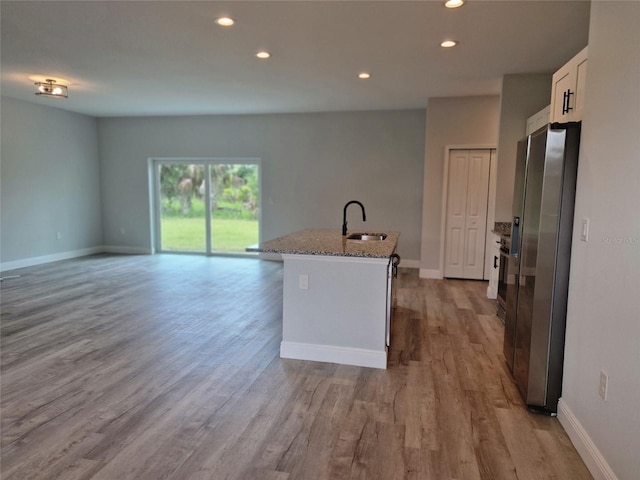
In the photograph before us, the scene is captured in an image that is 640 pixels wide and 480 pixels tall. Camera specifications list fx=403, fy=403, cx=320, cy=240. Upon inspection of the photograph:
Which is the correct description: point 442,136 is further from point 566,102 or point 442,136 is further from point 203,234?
point 203,234

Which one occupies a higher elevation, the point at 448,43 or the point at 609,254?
the point at 448,43

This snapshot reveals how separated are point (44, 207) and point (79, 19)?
4.74 m

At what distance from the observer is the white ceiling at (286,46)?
3.00 meters

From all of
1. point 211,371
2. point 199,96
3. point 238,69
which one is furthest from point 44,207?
point 211,371

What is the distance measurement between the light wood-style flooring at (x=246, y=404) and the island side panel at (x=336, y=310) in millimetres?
141

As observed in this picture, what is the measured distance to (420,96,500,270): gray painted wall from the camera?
568 centimetres

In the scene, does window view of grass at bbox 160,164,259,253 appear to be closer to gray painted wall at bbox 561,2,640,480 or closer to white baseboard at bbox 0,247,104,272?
white baseboard at bbox 0,247,104,272

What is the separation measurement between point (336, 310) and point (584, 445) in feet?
5.40

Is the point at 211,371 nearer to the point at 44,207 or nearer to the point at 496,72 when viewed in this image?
the point at 496,72

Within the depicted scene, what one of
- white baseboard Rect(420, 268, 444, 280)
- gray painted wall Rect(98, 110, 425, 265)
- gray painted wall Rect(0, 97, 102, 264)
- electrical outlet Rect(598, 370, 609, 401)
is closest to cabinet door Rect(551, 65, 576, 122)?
electrical outlet Rect(598, 370, 609, 401)

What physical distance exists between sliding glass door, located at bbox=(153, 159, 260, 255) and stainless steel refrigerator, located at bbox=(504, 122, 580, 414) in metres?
5.69

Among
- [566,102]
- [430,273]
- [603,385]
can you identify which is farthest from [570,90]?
[430,273]

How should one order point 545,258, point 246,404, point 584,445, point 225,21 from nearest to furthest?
point 584,445 → point 545,258 → point 246,404 → point 225,21

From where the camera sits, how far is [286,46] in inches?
147
